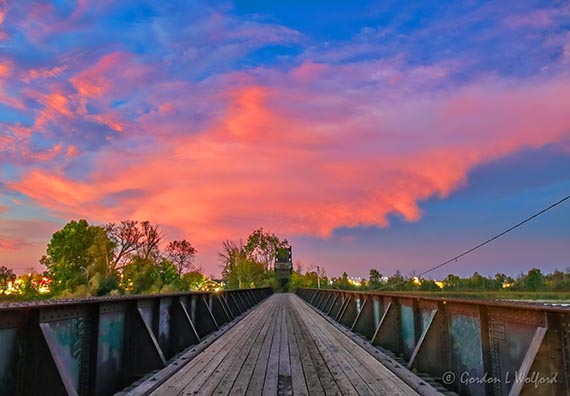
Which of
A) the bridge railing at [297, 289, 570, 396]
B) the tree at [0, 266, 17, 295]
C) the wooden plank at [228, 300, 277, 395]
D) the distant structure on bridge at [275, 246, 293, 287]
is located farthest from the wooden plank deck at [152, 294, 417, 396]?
the tree at [0, 266, 17, 295]

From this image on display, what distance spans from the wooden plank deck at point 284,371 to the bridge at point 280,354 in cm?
2

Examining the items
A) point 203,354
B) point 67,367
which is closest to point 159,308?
point 203,354

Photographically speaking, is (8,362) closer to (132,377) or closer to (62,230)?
(132,377)

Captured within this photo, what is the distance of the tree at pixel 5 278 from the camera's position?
94.7 metres

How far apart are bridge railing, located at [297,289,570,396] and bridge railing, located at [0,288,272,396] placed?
4831 mm

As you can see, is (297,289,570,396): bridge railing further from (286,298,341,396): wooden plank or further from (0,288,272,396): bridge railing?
(0,288,272,396): bridge railing

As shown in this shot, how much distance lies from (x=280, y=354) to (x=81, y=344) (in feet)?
14.2

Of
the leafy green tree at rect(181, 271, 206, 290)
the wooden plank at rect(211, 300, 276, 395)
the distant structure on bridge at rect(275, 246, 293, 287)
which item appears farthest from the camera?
the distant structure on bridge at rect(275, 246, 293, 287)

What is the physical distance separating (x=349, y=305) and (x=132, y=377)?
33.8 feet

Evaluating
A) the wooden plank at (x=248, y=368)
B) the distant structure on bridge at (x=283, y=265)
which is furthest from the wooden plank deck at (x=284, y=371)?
the distant structure on bridge at (x=283, y=265)

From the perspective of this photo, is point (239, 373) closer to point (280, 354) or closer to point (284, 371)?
point (284, 371)

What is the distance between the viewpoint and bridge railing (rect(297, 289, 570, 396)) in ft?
13.3

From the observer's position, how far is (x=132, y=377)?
698 cm

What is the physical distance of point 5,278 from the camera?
332 ft
